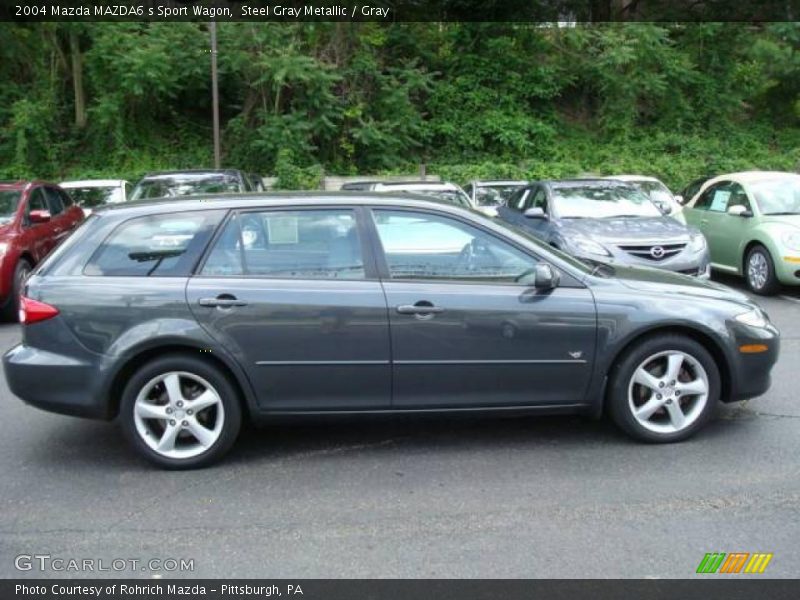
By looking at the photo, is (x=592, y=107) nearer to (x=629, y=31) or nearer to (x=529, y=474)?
(x=629, y=31)

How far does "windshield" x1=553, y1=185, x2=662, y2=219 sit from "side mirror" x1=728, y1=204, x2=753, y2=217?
117 centimetres

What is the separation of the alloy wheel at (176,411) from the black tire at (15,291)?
5200mm

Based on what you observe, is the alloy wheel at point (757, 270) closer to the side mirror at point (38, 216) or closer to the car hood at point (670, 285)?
the car hood at point (670, 285)

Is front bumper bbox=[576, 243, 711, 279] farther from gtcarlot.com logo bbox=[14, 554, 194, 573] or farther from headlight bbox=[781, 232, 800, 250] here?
gtcarlot.com logo bbox=[14, 554, 194, 573]

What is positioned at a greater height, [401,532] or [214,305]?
[214,305]

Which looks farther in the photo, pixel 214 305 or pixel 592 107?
pixel 592 107

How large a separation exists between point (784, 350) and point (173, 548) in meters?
5.75

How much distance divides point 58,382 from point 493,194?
36.9 ft

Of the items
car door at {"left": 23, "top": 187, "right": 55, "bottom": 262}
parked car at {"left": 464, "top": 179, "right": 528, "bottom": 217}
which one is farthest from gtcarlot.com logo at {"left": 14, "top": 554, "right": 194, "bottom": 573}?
parked car at {"left": 464, "top": 179, "right": 528, "bottom": 217}

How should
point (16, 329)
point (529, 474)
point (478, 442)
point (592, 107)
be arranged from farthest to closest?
point (592, 107)
point (16, 329)
point (478, 442)
point (529, 474)

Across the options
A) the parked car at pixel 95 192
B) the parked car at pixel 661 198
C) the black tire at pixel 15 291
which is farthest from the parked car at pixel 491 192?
the black tire at pixel 15 291

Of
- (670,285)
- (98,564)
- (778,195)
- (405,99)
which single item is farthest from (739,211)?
(405,99)

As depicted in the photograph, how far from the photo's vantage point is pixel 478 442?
4867 mm

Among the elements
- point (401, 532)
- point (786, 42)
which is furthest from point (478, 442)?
point (786, 42)
